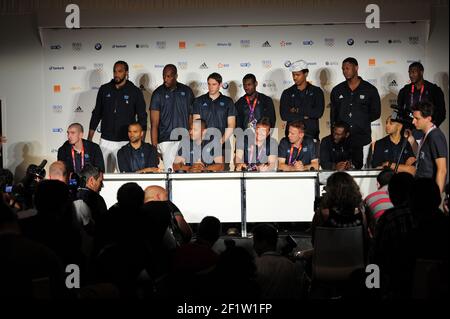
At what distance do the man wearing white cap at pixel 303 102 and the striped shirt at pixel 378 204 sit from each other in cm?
487

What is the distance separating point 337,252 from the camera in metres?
4.13

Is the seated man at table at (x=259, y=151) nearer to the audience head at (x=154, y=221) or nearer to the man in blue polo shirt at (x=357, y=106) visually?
the man in blue polo shirt at (x=357, y=106)

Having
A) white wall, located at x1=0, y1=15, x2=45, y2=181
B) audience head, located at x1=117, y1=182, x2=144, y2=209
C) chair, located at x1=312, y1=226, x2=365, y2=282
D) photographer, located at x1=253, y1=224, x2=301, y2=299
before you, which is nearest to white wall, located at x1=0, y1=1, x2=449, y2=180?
white wall, located at x1=0, y1=15, x2=45, y2=181

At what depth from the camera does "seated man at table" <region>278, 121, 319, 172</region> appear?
8195mm

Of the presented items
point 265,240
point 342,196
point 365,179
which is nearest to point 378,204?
point 342,196

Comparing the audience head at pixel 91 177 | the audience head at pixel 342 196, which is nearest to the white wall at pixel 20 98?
the audience head at pixel 91 177

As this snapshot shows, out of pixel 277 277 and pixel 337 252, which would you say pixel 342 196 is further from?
pixel 277 277

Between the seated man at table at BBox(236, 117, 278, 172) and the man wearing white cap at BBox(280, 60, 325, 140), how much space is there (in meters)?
0.73

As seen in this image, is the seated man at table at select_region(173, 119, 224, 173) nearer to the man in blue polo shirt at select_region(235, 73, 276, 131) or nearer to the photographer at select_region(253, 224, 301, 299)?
the man in blue polo shirt at select_region(235, 73, 276, 131)

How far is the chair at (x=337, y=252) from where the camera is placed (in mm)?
4129

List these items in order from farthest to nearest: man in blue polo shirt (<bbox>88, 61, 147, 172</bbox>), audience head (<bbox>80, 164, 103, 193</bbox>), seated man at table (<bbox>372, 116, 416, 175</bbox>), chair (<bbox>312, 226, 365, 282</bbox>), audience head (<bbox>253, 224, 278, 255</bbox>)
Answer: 1. man in blue polo shirt (<bbox>88, 61, 147, 172</bbox>)
2. seated man at table (<bbox>372, 116, 416, 175</bbox>)
3. audience head (<bbox>80, 164, 103, 193</bbox>)
4. chair (<bbox>312, 226, 365, 282</bbox>)
5. audience head (<bbox>253, 224, 278, 255</bbox>)

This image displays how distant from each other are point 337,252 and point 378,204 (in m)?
0.50

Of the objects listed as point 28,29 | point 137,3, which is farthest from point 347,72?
point 28,29
